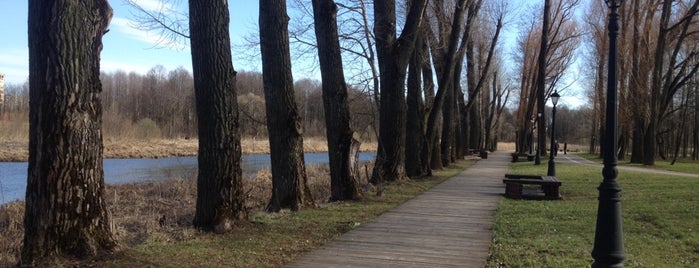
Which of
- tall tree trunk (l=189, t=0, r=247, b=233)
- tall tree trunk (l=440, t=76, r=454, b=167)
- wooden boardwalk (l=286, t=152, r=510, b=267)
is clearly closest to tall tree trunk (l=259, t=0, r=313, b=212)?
wooden boardwalk (l=286, t=152, r=510, b=267)

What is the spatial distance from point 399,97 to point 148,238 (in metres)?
10.1

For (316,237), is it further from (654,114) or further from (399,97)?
(654,114)

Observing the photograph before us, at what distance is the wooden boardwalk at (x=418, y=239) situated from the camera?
655 centimetres

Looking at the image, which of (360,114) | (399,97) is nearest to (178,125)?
(360,114)

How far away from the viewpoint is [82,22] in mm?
5598

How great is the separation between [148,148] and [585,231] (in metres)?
45.1

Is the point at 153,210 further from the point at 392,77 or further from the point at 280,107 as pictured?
the point at 392,77

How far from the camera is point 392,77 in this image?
16.3m

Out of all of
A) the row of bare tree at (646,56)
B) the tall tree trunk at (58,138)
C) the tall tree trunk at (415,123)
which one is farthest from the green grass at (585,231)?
the row of bare tree at (646,56)

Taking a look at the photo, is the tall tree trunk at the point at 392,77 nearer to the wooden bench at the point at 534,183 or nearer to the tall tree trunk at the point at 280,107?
the wooden bench at the point at 534,183

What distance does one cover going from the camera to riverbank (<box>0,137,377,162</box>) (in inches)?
1504

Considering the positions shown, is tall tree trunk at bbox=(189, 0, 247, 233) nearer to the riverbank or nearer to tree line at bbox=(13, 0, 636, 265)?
tree line at bbox=(13, 0, 636, 265)

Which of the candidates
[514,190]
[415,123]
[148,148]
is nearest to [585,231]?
[514,190]

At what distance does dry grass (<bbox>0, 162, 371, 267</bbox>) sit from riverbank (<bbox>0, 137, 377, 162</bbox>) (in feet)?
64.9
